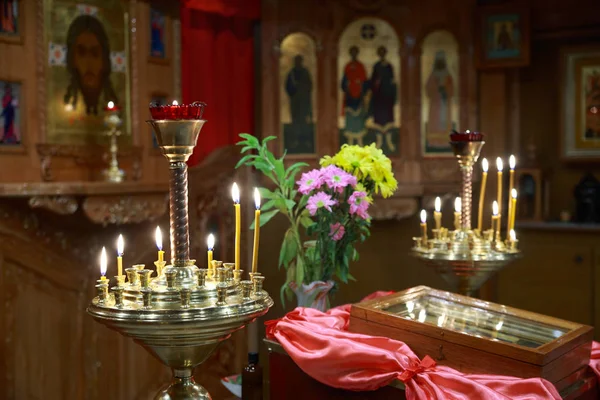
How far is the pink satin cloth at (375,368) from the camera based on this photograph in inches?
64.3

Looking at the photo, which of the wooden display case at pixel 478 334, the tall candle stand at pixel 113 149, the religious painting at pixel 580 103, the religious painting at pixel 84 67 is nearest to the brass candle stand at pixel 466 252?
the wooden display case at pixel 478 334

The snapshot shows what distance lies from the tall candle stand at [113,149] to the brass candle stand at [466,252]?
1.92 meters

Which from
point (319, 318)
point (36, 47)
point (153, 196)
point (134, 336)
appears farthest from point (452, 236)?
point (36, 47)

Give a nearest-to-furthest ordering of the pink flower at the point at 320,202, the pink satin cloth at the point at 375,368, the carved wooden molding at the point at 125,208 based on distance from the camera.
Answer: the pink satin cloth at the point at 375,368
the pink flower at the point at 320,202
the carved wooden molding at the point at 125,208

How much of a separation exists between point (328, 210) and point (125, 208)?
1.66 meters

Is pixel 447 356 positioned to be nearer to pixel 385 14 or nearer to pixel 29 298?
pixel 29 298

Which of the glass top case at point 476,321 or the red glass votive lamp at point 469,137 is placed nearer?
the glass top case at point 476,321

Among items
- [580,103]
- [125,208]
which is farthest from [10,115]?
[580,103]

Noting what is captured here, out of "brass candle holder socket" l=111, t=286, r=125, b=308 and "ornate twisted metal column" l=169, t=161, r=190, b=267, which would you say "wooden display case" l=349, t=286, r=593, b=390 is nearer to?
"ornate twisted metal column" l=169, t=161, r=190, b=267

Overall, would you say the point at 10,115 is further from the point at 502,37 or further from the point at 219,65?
the point at 502,37

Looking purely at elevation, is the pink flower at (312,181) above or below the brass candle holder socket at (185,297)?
above

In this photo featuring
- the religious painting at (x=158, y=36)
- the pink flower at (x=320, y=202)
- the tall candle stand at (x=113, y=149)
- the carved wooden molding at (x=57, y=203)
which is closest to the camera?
the pink flower at (x=320, y=202)

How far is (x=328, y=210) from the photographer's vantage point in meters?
2.23

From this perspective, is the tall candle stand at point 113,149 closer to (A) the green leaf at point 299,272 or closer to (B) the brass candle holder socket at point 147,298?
Answer: (A) the green leaf at point 299,272
